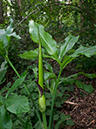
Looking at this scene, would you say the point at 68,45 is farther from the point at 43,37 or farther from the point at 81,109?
the point at 81,109

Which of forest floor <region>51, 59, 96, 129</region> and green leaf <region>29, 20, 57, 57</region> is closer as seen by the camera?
green leaf <region>29, 20, 57, 57</region>

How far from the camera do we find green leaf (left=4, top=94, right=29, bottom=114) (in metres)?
0.51

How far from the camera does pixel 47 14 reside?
4.49ft

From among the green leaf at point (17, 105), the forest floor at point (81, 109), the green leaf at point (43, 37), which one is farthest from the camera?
the forest floor at point (81, 109)

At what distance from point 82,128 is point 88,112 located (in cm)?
24

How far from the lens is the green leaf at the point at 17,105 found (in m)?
0.51

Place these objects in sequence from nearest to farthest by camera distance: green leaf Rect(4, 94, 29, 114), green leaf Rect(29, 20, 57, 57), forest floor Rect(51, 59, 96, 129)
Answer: green leaf Rect(4, 94, 29, 114) → green leaf Rect(29, 20, 57, 57) → forest floor Rect(51, 59, 96, 129)

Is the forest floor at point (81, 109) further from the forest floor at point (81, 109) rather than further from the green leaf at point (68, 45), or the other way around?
the green leaf at point (68, 45)

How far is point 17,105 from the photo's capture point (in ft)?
1.71

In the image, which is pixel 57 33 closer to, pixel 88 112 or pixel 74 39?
pixel 74 39

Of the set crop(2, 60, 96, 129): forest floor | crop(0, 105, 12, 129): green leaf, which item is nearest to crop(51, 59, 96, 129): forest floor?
crop(2, 60, 96, 129): forest floor

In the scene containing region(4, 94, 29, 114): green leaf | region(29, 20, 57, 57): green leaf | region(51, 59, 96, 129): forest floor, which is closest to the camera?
region(4, 94, 29, 114): green leaf

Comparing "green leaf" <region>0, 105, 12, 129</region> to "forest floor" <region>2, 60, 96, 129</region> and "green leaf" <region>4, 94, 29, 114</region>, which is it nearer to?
"green leaf" <region>4, 94, 29, 114</region>

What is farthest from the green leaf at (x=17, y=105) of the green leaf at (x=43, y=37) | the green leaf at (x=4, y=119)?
the green leaf at (x=43, y=37)
